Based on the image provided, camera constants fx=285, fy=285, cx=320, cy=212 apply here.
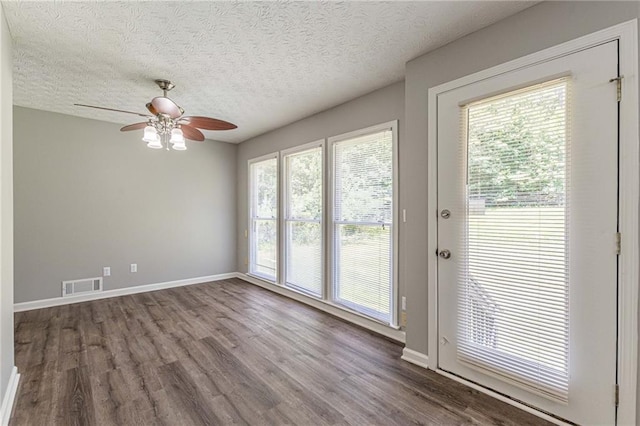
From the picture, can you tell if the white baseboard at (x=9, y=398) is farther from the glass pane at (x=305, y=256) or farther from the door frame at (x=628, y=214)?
the door frame at (x=628, y=214)

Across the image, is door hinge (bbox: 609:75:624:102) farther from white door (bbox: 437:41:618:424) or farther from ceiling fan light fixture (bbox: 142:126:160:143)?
ceiling fan light fixture (bbox: 142:126:160:143)

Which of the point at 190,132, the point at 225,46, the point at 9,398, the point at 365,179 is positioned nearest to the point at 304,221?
the point at 365,179

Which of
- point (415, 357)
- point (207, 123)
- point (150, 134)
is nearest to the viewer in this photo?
point (415, 357)

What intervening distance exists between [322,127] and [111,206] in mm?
3334

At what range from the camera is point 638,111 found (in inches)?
58.1

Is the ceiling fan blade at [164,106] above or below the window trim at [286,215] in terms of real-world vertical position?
above

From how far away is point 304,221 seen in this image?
4.05 meters

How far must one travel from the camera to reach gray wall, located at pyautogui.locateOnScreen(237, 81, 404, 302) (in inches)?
115

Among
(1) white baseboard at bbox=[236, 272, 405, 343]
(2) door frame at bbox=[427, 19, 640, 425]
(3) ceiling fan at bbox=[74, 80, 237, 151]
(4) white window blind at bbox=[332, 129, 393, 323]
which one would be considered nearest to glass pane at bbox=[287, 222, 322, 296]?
(1) white baseboard at bbox=[236, 272, 405, 343]

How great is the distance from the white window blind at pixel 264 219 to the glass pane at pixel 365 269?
4.80ft

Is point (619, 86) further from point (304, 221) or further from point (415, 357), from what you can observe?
point (304, 221)

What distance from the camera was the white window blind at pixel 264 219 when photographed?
4676mm

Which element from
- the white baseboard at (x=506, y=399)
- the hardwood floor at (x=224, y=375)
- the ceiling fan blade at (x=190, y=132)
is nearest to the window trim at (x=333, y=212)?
the hardwood floor at (x=224, y=375)

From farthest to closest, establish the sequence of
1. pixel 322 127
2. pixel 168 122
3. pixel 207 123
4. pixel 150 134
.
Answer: pixel 322 127
pixel 207 123
pixel 168 122
pixel 150 134
